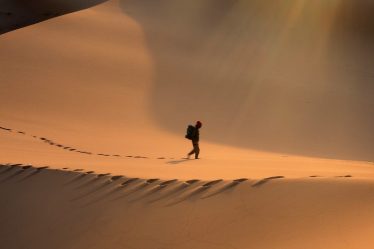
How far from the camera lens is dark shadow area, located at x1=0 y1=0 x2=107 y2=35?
109ft

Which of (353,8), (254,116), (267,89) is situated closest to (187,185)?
(254,116)

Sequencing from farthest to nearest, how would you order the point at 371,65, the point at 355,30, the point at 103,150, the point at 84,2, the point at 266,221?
the point at 84,2
the point at 355,30
the point at 371,65
the point at 103,150
the point at 266,221

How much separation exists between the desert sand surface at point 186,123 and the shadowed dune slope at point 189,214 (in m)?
0.01

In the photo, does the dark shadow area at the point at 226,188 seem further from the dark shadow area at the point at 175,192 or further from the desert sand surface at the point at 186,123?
the dark shadow area at the point at 175,192

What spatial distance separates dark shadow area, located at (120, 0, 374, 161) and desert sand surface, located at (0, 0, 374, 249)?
0.27 ft

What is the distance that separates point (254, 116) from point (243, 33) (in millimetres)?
9831

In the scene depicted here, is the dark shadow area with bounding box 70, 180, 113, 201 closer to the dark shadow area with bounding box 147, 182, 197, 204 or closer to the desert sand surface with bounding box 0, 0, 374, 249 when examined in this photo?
the desert sand surface with bounding box 0, 0, 374, 249

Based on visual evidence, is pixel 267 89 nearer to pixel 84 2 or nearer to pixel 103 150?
pixel 103 150

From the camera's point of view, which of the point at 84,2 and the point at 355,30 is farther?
the point at 84,2

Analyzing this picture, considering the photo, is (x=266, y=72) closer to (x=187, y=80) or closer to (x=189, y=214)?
(x=187, y=80)

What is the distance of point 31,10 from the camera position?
120 feet

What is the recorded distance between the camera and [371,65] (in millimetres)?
23469

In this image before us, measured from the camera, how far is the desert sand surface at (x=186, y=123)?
3.58 meters

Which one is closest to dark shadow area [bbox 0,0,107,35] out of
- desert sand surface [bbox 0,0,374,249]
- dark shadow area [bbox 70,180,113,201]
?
desert sand surface [bbox 0,0,374,249]
